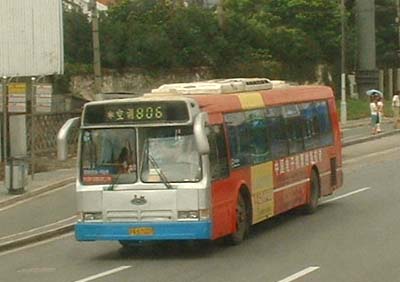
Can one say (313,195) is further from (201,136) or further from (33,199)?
(33,199)

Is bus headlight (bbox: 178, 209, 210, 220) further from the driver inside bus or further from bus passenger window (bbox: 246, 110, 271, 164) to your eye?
bus passenger window (bbox: 246, 110, 271, 164)

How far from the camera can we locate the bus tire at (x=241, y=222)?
62.6ft

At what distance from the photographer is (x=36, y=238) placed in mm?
21672

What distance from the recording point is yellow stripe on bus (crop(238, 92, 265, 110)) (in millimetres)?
20219

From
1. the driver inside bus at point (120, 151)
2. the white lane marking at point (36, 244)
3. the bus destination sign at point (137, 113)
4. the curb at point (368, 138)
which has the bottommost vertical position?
the white lane marking at point (36, 244)

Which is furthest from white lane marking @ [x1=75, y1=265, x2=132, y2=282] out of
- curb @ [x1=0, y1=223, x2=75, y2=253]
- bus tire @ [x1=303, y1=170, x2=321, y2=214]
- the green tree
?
the green tree

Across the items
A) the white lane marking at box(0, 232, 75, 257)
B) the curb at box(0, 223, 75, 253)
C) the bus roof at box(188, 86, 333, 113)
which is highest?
the bus roof at box(188, 86, 333, 113)

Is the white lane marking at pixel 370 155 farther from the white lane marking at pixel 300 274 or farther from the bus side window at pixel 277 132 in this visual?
the white lane marking at pixel 300 274

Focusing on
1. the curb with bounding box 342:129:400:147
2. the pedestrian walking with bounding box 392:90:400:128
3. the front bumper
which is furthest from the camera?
the pedestrian walking with bounding box 392:90:400:128

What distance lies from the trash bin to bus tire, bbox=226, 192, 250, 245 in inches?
406

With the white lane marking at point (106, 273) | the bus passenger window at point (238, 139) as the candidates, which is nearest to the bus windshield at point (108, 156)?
the white lane marking at point (106, 273)

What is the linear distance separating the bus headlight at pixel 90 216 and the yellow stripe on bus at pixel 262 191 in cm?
296

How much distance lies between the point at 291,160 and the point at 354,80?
46536 mm

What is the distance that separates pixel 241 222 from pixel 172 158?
7.04 feet
